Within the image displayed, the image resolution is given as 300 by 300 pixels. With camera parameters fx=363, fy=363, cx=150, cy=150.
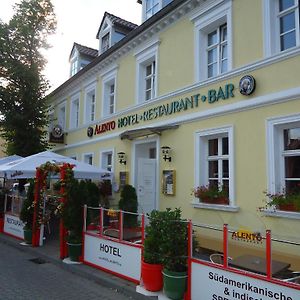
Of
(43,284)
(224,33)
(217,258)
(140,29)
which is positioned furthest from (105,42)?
(217,258)

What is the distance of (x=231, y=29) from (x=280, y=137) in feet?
10.3

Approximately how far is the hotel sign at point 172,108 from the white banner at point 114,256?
15.1ft

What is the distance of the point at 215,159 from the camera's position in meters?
9.62

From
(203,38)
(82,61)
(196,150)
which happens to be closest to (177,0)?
(203,38)

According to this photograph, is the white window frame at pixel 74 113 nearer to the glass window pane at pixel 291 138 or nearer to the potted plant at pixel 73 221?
the potted plant at pixel 73 221

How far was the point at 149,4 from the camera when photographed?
13.8 metres

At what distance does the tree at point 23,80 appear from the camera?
1853 centimetres

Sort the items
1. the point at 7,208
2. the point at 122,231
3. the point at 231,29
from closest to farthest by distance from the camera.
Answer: the point at 122,231, the point at 231,29, the point at 7,208

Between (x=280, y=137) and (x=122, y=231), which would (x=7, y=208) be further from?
(x=280, y=137)

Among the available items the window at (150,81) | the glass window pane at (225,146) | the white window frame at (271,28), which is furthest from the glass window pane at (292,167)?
the window at (150,81)

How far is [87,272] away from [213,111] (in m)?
5.01

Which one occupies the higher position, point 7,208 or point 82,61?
point 82,61

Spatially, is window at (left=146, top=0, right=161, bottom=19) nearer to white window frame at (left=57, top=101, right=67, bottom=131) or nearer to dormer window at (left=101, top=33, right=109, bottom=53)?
dormer window at (left=101, top=33, right=109, bottom=53)

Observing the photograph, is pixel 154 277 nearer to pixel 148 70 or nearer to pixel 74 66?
pixel 148 70
